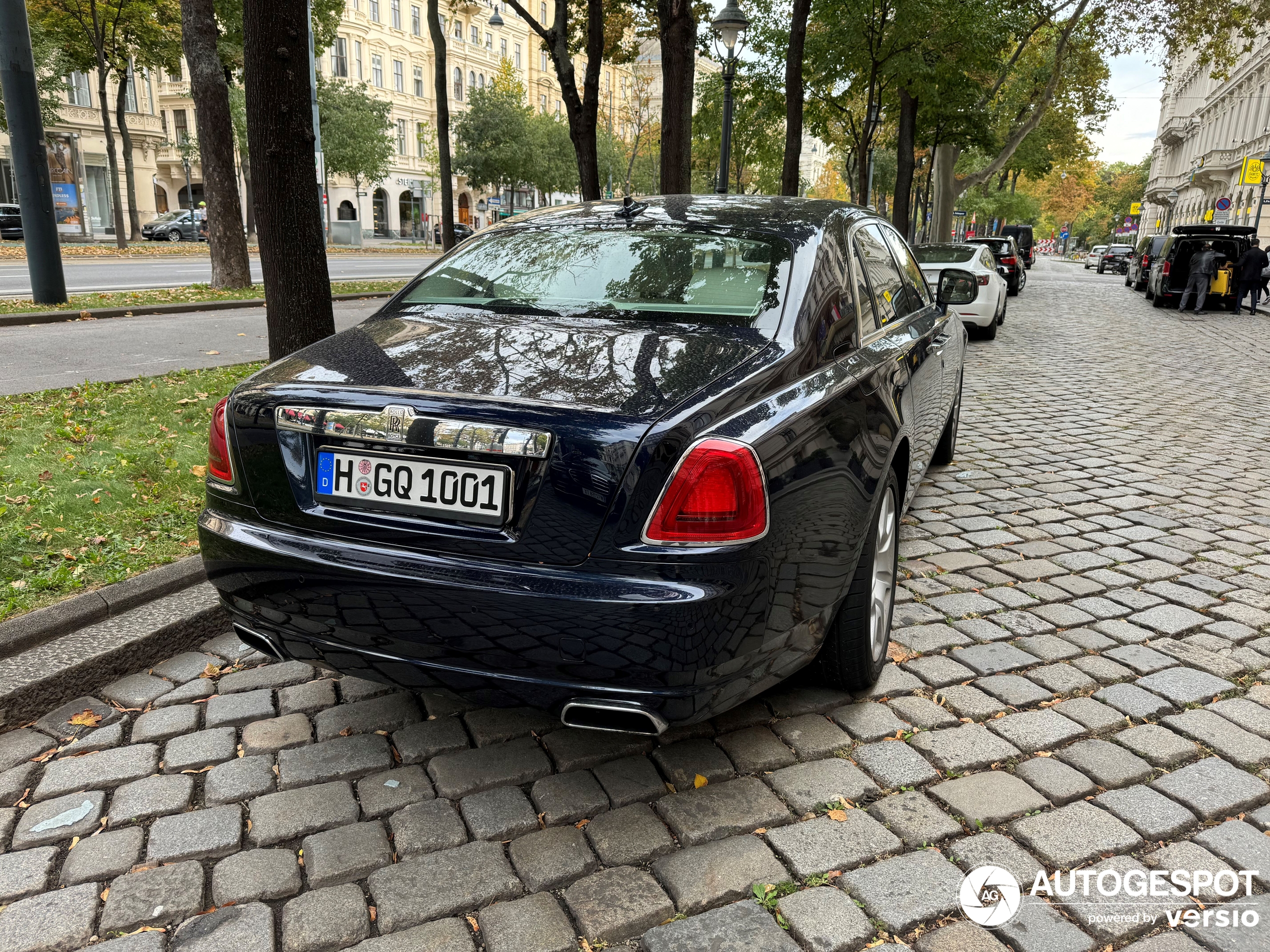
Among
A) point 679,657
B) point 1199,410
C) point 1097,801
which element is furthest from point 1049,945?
point 1199,410

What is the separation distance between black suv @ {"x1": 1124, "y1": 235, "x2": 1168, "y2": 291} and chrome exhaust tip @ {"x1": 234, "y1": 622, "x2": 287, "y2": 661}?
3037 centimetres

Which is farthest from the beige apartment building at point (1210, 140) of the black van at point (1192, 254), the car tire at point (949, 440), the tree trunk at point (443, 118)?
the car tire at point (949, 440)

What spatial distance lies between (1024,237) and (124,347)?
5605 cm

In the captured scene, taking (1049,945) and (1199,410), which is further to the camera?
(1199,410)

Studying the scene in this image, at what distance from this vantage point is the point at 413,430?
2422 millimetres

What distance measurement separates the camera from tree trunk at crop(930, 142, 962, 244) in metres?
33.4

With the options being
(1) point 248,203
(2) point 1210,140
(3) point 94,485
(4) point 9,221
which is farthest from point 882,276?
(2) point 1210,140

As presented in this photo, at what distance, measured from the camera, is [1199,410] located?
31.3 feet

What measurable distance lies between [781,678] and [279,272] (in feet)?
15.0

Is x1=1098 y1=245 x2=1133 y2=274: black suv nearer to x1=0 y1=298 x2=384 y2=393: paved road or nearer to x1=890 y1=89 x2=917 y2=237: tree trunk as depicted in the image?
x1=890 y1=89 x2=917 y2=237: tree trunk

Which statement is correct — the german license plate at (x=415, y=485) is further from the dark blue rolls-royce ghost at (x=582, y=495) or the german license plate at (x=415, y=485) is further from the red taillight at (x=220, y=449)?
the red taillight at (x=220, y=449)

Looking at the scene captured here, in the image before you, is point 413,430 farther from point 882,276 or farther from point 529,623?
point 882,276

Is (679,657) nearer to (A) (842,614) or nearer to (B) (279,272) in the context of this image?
(A) (842,614)

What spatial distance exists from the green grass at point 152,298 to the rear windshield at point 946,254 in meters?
9.39
